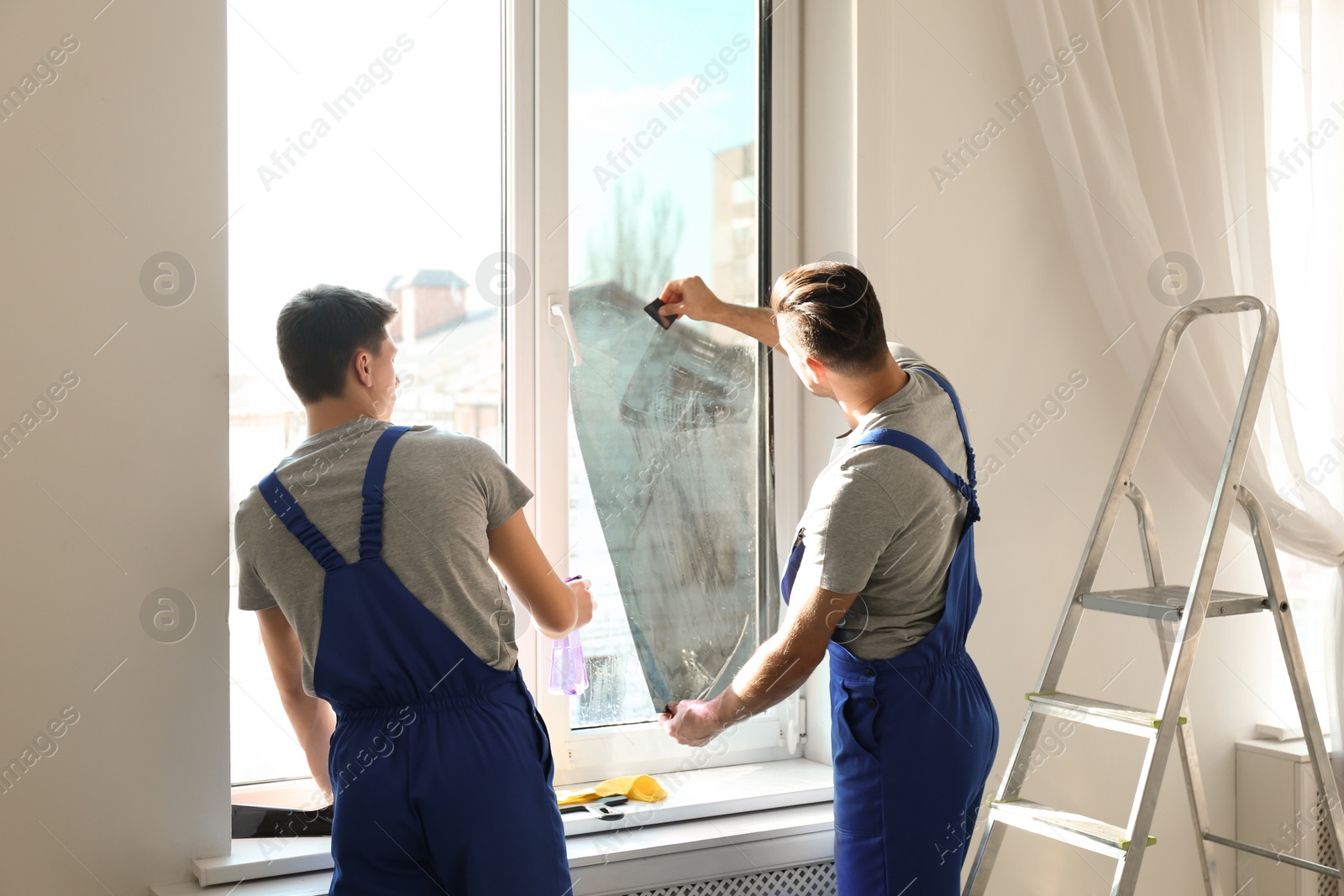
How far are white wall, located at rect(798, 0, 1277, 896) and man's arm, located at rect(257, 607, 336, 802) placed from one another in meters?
1.13

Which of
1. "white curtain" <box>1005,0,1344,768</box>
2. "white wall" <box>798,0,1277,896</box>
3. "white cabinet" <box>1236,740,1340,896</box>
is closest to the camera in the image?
"white wall" <box>798,0,1277,896</box>

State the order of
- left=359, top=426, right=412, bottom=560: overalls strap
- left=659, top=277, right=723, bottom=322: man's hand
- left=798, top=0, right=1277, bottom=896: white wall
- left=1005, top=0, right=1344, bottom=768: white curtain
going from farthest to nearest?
left=1005, top=0, right=1344, bottom=768: white curtain < left=798, top=0, right=1277, bottom=896: white wall < left=659, top=277, right=723, bottom=322: man's hand < left=359, top=426, right=412, bottom=560: overalls strap

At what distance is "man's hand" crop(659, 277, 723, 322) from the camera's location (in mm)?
2078

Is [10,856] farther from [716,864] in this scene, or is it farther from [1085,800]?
[1085,800]

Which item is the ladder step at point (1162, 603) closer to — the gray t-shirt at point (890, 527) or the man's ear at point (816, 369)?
the gray t-shirt at point (890, 527)

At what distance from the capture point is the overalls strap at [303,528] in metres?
1.38

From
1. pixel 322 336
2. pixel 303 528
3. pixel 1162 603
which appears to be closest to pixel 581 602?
pixel 303 528

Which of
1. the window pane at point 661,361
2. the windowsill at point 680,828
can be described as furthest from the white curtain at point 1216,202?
the windowsill at point 680,828

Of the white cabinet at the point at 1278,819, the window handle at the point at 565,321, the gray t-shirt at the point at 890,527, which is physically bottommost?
the white cabinet at the point at 1278,819

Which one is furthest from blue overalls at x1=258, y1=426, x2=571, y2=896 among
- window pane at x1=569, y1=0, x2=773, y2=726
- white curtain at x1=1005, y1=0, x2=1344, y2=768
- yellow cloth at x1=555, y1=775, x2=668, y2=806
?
white curtain at x1=1005, y1=0, x2=1344, y2=768

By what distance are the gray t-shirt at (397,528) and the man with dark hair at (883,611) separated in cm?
51

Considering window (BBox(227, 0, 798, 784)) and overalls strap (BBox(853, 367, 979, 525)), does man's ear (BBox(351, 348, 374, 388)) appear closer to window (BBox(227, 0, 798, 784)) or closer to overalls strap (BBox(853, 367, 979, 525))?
window (BBox(227, 0, 798, 784))

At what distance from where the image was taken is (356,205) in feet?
6.48

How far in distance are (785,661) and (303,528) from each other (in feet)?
2.49
